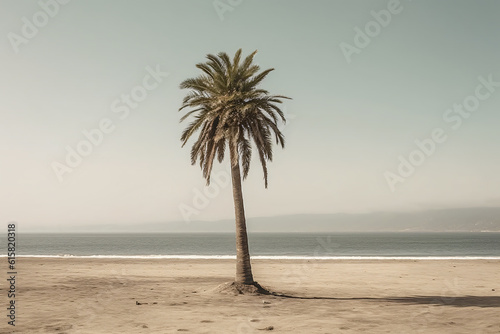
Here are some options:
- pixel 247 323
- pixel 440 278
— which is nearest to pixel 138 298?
pixel 247 323

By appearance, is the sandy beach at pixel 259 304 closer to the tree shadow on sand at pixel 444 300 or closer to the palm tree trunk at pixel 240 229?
the tree shadow on sand at pixel 444 300

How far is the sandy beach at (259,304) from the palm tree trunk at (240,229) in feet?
4.95

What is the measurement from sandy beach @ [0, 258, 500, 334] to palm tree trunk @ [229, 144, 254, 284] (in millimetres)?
1507

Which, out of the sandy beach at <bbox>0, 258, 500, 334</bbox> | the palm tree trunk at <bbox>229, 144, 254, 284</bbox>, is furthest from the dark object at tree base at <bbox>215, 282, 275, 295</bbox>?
the sandy beach at <bbox>0, 258, 500, 334</bbox>

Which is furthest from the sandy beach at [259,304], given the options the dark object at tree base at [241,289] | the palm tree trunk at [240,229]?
the palm tree trunk at [240,229]

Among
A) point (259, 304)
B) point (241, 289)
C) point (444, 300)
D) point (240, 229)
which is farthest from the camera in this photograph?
point (240, 229)

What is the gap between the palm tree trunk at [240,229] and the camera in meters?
19.5

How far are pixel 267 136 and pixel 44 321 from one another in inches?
484

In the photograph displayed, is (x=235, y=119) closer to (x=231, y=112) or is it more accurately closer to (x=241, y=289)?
(x=231, y=112)

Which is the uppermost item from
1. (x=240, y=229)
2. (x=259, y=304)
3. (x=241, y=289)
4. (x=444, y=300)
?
(x=240, y=229)

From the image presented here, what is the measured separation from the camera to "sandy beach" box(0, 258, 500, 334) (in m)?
12.6

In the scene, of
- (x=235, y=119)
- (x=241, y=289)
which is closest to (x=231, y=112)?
(x=235, y=119)

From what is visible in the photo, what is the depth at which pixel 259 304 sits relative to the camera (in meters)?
16.5

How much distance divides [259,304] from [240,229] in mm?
4106
